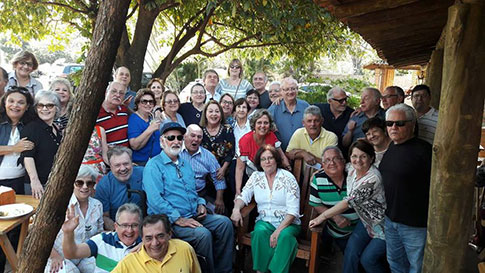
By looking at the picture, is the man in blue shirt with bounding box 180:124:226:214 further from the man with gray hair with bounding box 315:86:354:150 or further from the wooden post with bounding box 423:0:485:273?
the wooden post with bounding box 423:0:485:273

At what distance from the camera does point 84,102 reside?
128 cm

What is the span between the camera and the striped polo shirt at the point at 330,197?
3541 mm

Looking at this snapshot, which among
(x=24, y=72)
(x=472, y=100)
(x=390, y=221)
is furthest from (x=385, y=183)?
(x=24, y=72)

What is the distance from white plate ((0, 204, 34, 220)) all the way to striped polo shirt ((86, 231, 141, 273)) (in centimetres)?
67

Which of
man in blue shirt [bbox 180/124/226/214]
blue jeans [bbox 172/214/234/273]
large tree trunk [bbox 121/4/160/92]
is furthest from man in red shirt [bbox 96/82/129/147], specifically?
large tree trunk [bbox 121/4/160/92]

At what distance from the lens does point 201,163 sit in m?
4.21

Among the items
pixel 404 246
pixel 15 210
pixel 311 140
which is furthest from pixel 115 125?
pixel 404 246

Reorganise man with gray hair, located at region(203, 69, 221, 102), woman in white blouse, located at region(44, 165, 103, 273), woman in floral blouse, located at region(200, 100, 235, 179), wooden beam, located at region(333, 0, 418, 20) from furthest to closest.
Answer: man with gray hair, located at region(203, 69, 221, 102)
woman in floral blouse, located at region(200, 100, 235, 179)
woman in white blouse, located at region(44, 165, 103, 273)
wooden beam, located at region(333, 0, 418, 20)

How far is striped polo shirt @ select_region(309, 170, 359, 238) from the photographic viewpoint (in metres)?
3.54

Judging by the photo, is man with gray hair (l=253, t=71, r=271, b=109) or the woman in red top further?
man with gray hair (l=253, t=71, r=271, b=109)

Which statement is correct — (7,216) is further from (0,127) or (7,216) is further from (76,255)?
(0,127)

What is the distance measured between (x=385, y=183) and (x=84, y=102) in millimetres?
2492

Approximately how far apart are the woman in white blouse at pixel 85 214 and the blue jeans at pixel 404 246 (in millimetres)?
2558

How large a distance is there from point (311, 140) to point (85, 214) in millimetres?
2596
